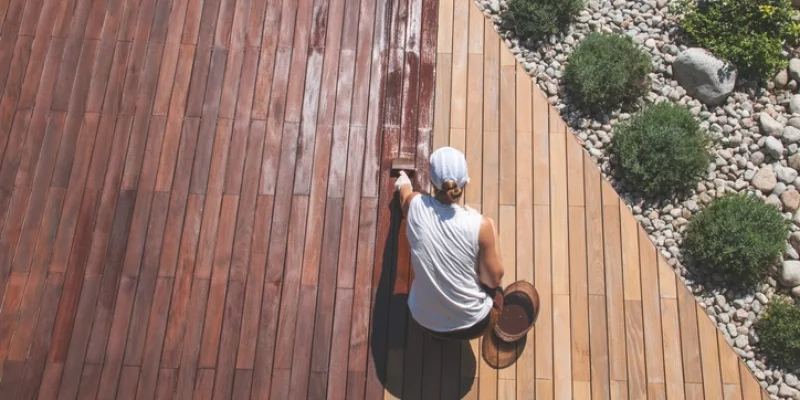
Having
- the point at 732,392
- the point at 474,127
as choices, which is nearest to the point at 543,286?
the point at 474,127

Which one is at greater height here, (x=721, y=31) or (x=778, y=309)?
(x=721, y=31)

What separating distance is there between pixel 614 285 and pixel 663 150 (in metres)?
0.94

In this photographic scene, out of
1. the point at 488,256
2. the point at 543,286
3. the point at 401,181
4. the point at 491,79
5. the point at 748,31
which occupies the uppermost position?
the point at 748,31

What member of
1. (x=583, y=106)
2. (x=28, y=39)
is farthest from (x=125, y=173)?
(x=583, y=106)

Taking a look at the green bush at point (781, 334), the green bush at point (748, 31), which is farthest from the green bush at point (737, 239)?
the green bush at point (748, 31)

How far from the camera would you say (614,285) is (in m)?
4.22

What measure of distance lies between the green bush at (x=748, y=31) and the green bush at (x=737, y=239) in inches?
39.7

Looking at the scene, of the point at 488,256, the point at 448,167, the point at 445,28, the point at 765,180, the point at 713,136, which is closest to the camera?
the point at 448,167

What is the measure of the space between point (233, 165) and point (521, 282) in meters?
2.06

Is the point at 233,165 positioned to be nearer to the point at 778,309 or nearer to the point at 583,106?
the point at 583,106

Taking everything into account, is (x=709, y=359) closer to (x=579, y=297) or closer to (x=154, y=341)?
(x=579, y=297)

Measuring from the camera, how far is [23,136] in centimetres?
448

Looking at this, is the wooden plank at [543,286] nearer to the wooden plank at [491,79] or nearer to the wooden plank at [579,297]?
the wooden plank at [579,297]

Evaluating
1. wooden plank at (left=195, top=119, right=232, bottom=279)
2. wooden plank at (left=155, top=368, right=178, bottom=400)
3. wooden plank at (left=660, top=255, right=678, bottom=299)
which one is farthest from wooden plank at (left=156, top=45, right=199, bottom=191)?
wooden plank at (left=660, top=255, right=678, bottom=299)
